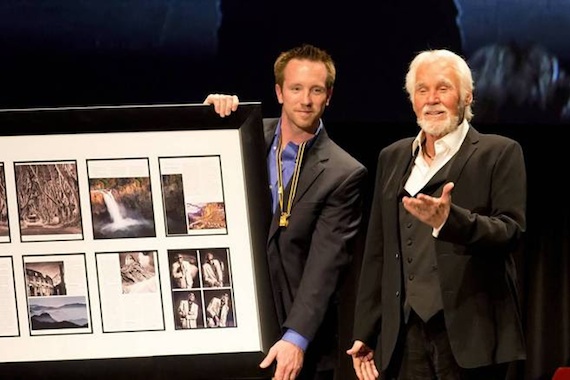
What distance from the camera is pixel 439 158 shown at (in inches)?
116

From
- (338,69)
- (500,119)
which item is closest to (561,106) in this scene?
(500,119)

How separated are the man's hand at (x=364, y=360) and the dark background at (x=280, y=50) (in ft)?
6.05

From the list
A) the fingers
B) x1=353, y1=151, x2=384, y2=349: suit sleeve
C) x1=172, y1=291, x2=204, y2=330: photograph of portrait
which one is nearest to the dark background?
x1=353, y1=151, x2=384, y2=349: suit sleeve

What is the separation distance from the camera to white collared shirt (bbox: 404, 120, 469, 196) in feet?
9.56

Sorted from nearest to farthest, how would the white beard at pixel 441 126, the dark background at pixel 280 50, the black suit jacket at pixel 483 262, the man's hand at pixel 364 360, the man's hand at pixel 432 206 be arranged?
the man's hand at pixel 432 206 < the black suit jacket at pixel 483 262 < the white beard at pixel 441 126 < the man's hand at pixel 364 360 < the dark background at pixel 280 50

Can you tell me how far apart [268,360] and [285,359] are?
0.06 metres

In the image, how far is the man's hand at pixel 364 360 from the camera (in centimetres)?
312

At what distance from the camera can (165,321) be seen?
9.91ft

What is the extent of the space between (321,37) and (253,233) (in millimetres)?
1917

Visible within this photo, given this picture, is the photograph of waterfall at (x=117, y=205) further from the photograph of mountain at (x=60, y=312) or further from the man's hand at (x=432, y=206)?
the man's hand at (x=432, y=206)

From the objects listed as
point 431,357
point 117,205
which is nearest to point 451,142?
point 431,357

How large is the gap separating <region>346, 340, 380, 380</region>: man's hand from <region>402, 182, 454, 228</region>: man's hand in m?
0.69

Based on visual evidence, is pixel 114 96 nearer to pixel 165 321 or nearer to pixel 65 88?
pixel 65 88

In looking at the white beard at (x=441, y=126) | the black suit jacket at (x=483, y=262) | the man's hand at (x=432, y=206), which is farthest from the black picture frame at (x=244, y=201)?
the man's hand at (x=432, y=206)
